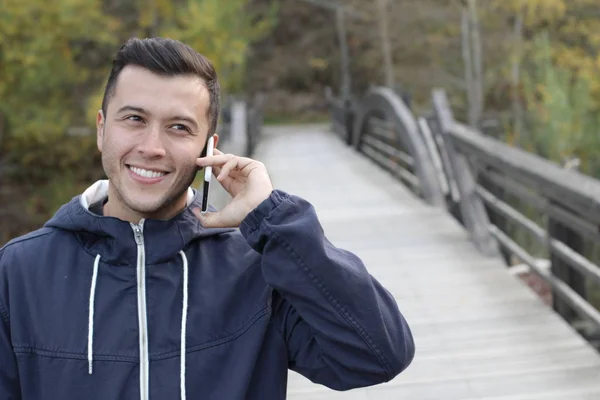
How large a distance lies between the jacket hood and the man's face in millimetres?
43

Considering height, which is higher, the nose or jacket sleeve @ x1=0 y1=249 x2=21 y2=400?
the nose

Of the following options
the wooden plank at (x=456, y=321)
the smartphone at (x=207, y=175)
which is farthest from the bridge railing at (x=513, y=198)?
the smartphone at (x=207, y=175)

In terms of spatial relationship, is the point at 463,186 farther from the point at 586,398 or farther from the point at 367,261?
the point at 586,398

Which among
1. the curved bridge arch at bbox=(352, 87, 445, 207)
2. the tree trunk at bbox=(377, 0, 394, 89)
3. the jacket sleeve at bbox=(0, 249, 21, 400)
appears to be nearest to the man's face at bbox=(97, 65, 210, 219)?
the jacket sleeve at bbox=(0, 249, 21, 400)

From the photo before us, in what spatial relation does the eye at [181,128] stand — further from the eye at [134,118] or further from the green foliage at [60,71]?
the green foliage at [60,71]

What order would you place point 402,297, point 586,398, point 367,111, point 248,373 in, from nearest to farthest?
1. point 248,373
2. point 586,398
3. point 402,297
4. point 367,111

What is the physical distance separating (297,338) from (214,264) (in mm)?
246

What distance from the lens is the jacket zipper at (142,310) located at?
5.54 ft

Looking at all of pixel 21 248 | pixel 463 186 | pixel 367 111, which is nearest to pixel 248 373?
pixel 21 248

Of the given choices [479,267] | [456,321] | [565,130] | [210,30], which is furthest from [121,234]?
[210,30]

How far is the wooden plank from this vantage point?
3.71 m

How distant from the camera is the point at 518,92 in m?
25.3

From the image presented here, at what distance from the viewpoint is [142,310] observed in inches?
67.5

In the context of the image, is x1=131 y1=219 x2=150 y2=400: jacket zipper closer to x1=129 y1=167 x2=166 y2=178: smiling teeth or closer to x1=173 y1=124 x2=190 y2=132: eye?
x1=129 y1=167 x2=166 y2=178: smiling teeth
